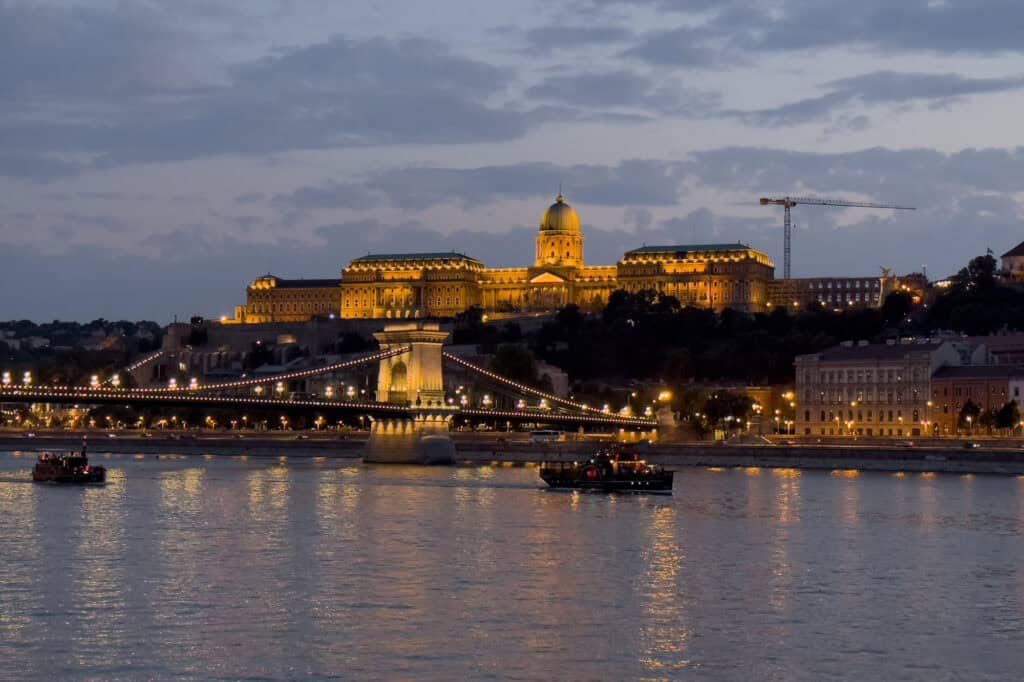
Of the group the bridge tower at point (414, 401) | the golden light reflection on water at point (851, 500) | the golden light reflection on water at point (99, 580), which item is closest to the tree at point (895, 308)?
the bridge tower at point (414, 401)

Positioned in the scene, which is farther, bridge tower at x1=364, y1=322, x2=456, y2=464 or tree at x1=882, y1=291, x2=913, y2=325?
tree at x1=882, y1=291, x2=913, y2=325

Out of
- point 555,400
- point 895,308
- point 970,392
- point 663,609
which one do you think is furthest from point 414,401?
A: point 895,308

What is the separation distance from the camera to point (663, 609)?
67.7ft

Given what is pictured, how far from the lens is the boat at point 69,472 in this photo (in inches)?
1662

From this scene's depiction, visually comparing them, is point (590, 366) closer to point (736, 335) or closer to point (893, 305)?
point (736, 335)

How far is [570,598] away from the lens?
21531mm

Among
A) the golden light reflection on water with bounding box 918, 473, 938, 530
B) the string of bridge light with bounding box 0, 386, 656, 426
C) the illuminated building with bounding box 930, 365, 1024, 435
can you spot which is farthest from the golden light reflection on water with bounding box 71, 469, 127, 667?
the illuminated building with bounding box 930, 365, 1024, 435

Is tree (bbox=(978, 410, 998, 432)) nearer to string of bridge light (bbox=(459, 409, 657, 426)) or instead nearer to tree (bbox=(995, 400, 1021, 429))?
tree (bbox=(995, 400, 1021, 429))

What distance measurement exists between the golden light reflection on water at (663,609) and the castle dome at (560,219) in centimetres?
8586

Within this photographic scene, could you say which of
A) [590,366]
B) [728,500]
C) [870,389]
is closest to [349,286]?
[590,366]

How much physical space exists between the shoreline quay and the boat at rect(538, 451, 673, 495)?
11.5m

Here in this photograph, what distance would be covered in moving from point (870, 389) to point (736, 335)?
2406 cm

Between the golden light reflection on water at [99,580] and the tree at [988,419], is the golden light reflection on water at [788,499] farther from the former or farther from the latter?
the tree at [988,419]

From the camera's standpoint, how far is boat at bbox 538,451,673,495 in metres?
39.4
